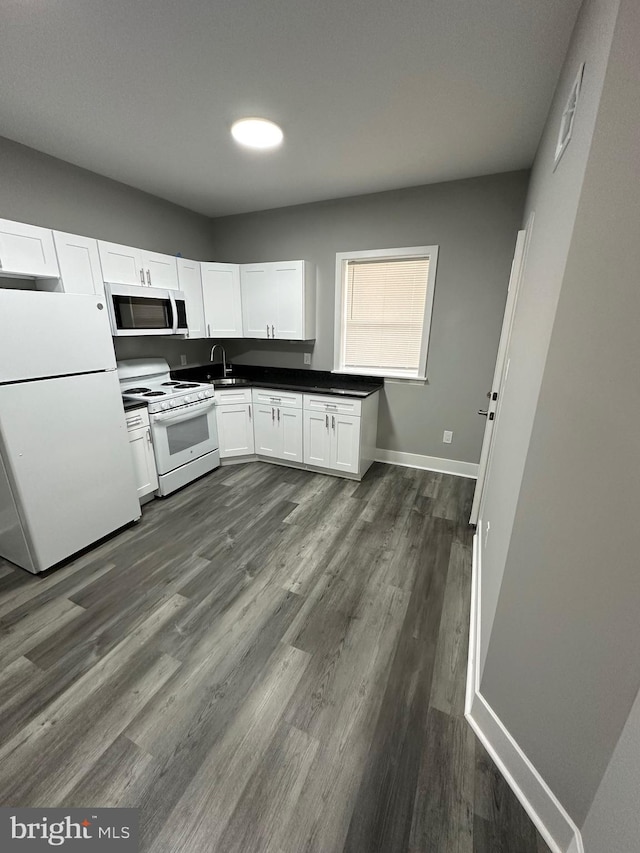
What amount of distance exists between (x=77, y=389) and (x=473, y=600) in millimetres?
2755

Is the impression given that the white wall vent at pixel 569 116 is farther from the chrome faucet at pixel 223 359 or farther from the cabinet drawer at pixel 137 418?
the chrome faucet at pixel 223 359

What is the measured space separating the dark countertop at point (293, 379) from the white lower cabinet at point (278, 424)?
106mm

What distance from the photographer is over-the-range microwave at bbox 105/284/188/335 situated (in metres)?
2.68

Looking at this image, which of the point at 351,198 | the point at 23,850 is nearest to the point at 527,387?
the point at 23,850

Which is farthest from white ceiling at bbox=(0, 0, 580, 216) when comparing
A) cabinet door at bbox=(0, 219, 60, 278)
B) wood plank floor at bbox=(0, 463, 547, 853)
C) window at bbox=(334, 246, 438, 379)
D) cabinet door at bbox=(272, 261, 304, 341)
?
wood plank floor at bbox=(0, 463, 547, 853)

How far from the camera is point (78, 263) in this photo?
2.47 metres

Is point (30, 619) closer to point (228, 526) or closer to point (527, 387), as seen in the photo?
point (228, 526)

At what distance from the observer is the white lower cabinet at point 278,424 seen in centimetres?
347

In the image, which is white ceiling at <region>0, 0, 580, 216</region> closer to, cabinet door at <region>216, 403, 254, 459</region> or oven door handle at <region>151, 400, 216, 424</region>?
oven door handle at <region>151, 400, 216, 424</region>

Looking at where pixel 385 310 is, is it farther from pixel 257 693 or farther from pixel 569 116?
pixel 257 693

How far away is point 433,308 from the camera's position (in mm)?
3240

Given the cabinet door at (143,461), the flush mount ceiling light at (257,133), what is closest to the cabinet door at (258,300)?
the flush mount ceiling light at (257,133)

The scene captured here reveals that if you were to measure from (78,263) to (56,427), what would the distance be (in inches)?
52.3

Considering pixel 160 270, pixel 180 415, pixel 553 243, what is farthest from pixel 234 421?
pixel 553 243
